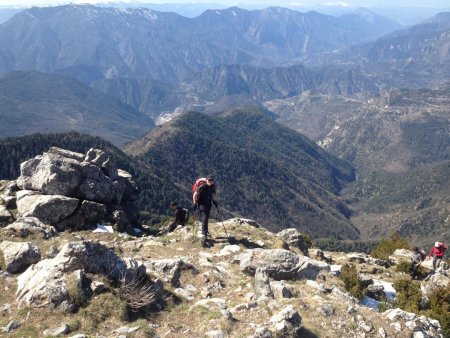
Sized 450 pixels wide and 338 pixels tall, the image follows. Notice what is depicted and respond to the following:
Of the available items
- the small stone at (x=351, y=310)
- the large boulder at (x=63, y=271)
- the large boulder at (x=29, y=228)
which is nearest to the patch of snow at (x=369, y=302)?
the small stone at (x=351, y=310)

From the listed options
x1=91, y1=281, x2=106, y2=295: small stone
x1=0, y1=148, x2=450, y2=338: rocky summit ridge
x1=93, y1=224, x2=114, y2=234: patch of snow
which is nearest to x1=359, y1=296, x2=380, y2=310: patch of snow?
x1=0, y1=148, x2=450, y2=338: rocky summit ridge

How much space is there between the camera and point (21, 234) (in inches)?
Result: 1210

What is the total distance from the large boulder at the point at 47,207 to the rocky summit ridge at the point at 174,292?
1.78 feet

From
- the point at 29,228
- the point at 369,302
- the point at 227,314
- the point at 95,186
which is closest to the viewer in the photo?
the point at 227,314

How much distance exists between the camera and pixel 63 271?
2078 centimetres

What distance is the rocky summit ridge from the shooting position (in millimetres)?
18797

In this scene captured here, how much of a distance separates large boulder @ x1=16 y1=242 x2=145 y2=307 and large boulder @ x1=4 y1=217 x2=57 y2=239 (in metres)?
9.52

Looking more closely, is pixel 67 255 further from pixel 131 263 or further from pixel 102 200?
pixel 102 200

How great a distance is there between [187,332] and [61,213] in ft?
78.5

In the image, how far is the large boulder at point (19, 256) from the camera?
2336 centimetres

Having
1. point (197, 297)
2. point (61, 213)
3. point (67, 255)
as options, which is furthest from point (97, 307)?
point (61, 213)

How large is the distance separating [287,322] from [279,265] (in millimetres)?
8497

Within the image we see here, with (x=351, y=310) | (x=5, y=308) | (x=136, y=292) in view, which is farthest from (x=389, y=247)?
(x=5, y=308)

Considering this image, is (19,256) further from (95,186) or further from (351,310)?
(95,186)
